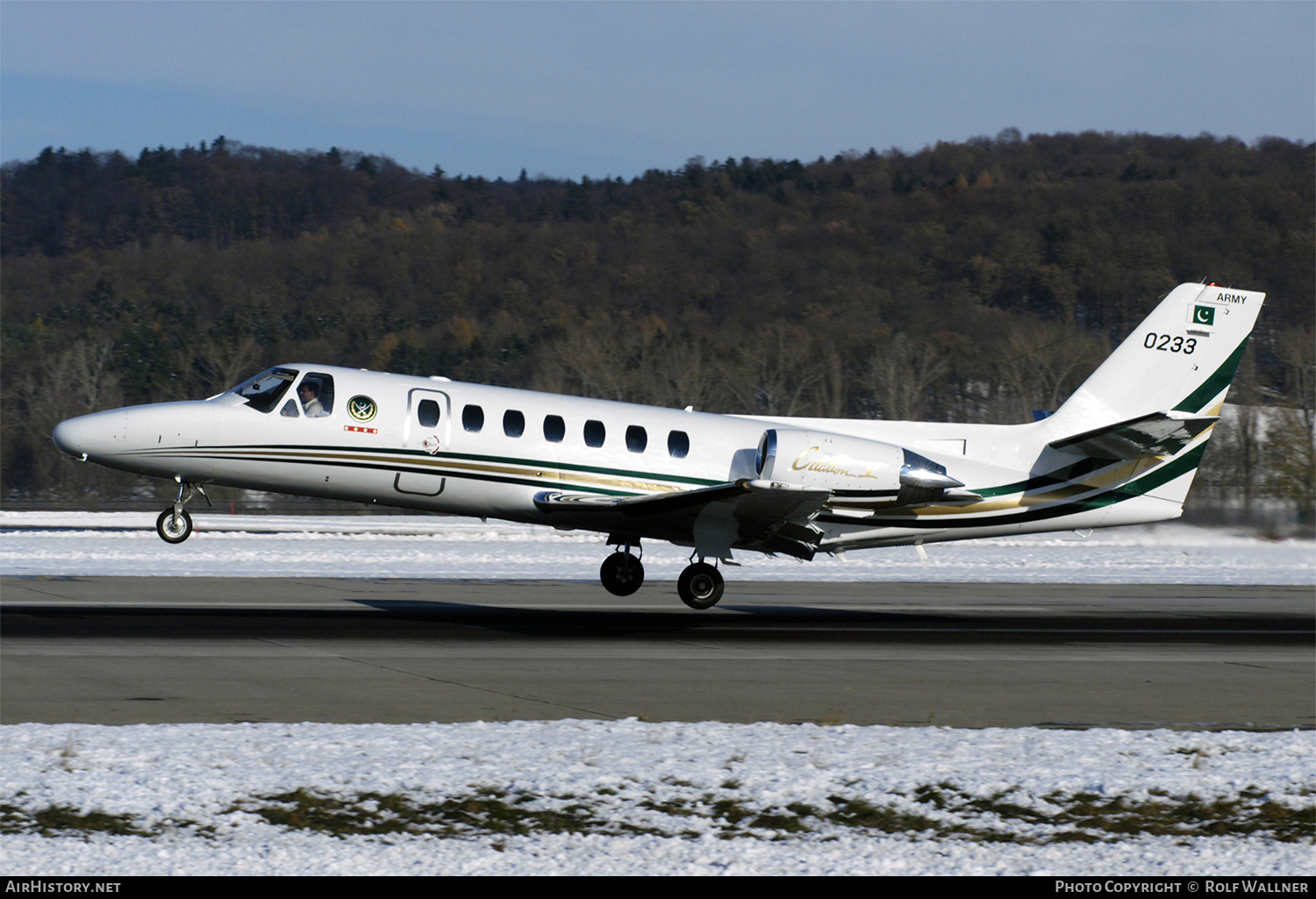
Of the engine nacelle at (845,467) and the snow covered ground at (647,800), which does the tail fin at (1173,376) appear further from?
the snow covered ground at (647,800)

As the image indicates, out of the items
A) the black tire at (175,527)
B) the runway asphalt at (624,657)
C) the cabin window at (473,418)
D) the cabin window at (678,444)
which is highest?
the cabin window at (473,418)

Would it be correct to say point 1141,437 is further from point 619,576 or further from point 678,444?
point 619,576

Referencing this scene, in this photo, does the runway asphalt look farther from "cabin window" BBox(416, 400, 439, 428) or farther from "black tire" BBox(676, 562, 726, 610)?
"cabin window" BBox(416, 400, 439, 428)

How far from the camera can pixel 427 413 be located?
58.5ft

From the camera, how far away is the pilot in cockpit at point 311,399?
17750 millimetres

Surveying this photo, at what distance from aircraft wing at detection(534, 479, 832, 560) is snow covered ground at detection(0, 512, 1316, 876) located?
Result: 21.7 ft

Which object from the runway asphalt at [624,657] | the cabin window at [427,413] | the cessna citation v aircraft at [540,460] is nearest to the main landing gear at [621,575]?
the runway asphalt at [624,657]

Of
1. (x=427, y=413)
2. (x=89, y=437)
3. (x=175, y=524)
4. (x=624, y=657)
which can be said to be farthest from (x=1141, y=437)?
(x=89, y=437)

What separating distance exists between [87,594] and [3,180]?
540 feet

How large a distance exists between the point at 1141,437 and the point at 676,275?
117 m

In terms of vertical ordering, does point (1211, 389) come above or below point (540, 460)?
above

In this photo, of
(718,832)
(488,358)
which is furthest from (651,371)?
(718,832)

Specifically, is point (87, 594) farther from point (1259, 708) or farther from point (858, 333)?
point (858, 333)

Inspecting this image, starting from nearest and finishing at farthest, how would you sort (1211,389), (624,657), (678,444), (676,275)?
(624,657)
(678,444)
(1211,389)
(676,275)
